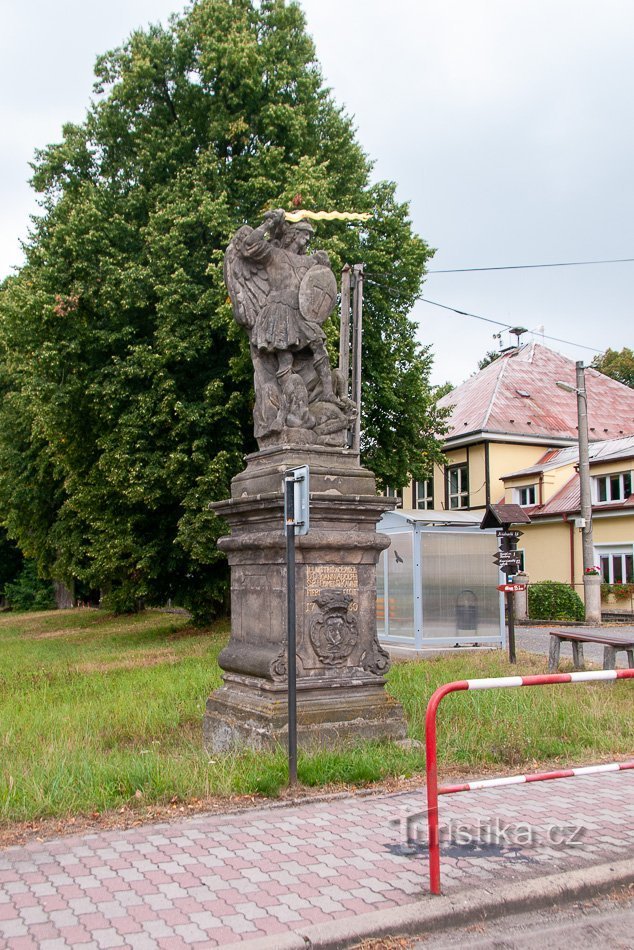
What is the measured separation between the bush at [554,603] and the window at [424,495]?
44.2 feet

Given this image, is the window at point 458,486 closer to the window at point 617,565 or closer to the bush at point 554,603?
the window at point 617,565

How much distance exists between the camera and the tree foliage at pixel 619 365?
48188 millimetres

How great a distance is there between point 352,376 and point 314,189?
383 cm

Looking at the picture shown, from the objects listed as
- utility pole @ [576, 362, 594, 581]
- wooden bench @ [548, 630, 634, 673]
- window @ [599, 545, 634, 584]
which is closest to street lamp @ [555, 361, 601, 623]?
utility pole @ [576, 362, 594, 581]

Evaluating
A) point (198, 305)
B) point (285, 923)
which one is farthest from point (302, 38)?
point (285, 923)

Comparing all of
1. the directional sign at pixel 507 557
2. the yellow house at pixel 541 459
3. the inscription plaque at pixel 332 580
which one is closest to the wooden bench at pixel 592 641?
the directional sign at pixel 507 557

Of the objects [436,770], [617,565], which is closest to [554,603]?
[617,565]

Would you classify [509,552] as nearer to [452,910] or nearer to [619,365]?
[452,910]

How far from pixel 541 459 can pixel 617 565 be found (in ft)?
24.7

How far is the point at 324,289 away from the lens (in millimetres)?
8414

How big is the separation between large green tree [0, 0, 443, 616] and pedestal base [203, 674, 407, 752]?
10.9 m

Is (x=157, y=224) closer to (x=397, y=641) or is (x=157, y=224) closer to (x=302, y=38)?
(x=302, y=38)

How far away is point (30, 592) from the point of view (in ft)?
145

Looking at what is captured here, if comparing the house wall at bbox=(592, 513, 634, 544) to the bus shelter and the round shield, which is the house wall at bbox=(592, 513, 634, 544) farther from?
the round shield
